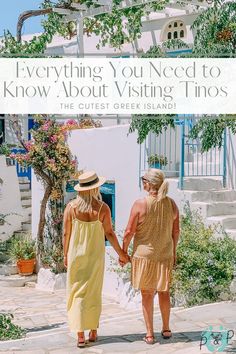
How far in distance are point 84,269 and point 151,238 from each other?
708 mm

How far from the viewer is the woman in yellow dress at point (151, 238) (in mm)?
5973

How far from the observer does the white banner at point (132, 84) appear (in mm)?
6262

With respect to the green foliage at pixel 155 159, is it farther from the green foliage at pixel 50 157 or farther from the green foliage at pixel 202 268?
the green foliage at pixel 202 268

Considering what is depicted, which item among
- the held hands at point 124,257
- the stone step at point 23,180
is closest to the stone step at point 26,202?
the stone step at point 23,180

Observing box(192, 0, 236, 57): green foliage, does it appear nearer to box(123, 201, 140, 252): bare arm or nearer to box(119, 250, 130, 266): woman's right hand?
A: box(123, 201, 140, 252): bare arm

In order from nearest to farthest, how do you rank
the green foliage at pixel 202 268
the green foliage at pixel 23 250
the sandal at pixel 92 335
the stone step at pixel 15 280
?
the sandal at pixel 92 335 → the green foliage at pixel 202 268 → the stone step at pixel 15 280 → the green foliage at pixel 23 250

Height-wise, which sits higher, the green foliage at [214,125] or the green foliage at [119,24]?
the green foliage at [119,24]

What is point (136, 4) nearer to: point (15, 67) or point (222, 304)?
point (15, 67)

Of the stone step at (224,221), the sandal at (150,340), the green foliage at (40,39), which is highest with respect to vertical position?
the green foliage at (40,39)

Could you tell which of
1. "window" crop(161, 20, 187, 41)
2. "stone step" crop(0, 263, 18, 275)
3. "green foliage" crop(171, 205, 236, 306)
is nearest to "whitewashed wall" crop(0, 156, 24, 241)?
"stone step" crop(0, 263, 18, 275)

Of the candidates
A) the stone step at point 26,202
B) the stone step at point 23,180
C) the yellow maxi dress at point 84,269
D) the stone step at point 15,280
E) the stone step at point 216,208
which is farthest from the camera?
the stone step at point 23,180

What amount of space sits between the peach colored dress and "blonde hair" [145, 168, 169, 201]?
0.07 meters

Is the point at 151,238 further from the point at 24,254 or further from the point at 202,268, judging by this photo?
the point at 24,254

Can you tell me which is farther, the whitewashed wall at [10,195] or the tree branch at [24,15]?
the whitewashed wall at [10,195]
